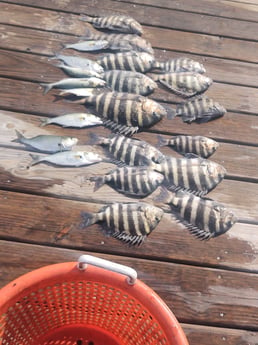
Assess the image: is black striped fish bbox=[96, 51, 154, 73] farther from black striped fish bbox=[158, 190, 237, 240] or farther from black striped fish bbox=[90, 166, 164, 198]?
black striped fish bbox=[158, 190, 237, 240]

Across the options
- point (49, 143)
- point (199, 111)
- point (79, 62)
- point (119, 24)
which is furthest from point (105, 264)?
point (119, 24)

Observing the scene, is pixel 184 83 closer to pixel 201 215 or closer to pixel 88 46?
pixel 88 46

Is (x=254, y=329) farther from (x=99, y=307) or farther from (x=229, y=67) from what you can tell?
(x=229, y=67)

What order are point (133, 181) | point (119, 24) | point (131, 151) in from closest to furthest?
point (133, 181), point (131, 151), point (119, 24)

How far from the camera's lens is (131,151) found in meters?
2.52

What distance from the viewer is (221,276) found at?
88.0 inches

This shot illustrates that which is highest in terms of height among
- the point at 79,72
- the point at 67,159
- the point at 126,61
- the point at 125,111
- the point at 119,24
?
the point at 119,24

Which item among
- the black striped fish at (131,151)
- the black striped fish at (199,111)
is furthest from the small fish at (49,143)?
the black striped fish at (199,111)

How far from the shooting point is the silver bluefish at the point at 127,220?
2.27 m

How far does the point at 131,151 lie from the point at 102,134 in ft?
0.98

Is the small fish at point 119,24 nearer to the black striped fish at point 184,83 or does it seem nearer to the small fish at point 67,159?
the black striped fish at point 184,83

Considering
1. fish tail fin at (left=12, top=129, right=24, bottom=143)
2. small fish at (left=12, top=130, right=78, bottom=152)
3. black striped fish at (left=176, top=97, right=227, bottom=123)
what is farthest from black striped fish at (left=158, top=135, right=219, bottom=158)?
fish tail fin at (left=12, top=129, right=24, bottom=143)

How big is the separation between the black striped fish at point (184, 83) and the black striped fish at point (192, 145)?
0.50m

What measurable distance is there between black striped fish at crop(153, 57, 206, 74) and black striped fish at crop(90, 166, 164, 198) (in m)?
1.11
